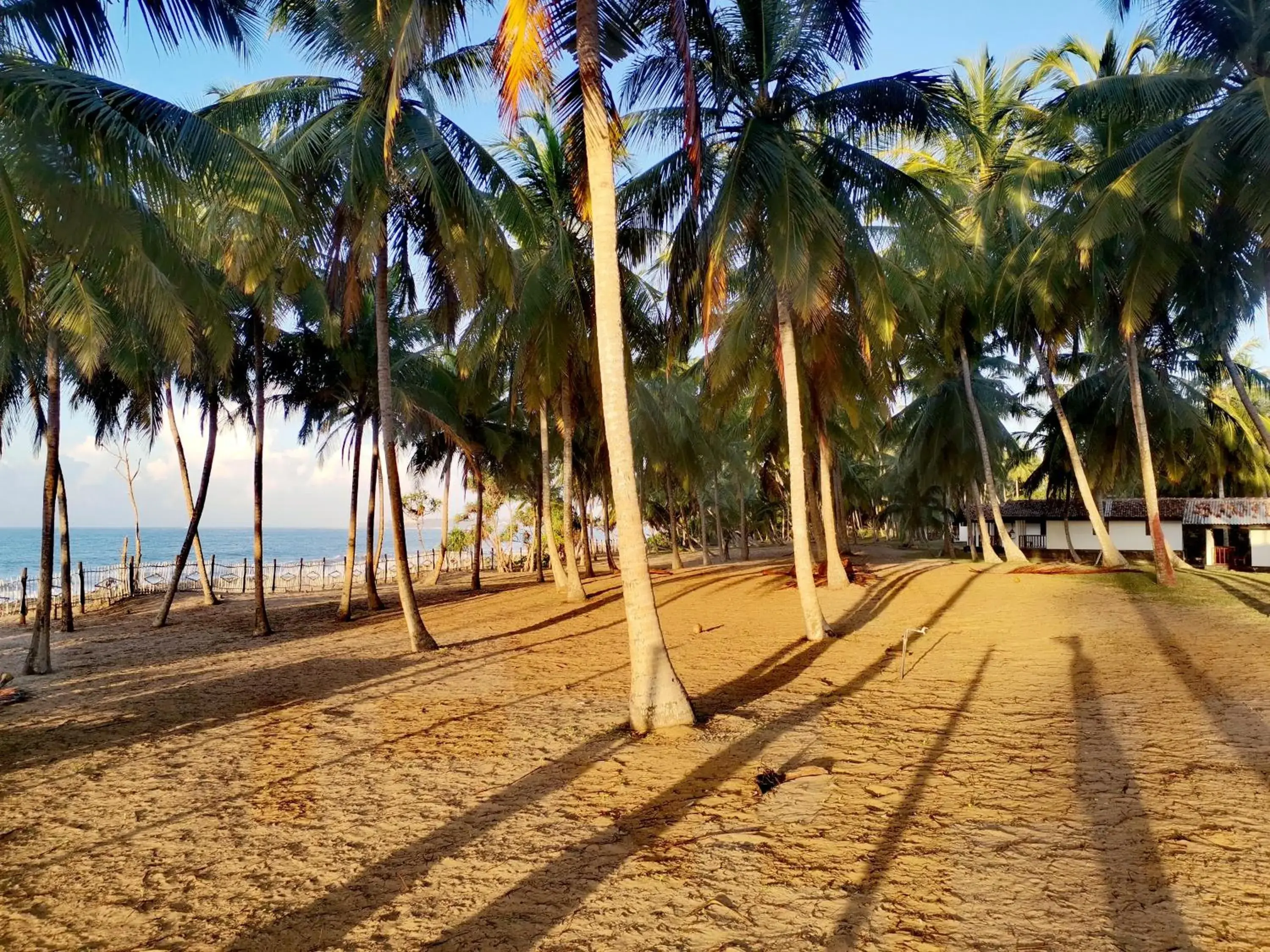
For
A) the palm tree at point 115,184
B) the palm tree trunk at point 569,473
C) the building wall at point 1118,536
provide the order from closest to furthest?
the palm tree at point 115,184 → the palm tree trunk at point 569,473 → the building wall at point 1118,536

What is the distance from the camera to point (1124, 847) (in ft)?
12.1

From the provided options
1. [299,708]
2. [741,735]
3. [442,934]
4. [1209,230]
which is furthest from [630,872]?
[1209,230]

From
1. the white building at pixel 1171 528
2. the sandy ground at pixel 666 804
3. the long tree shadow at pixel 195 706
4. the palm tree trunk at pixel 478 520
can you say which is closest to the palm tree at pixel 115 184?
the long tree shadow at pixel 195 706

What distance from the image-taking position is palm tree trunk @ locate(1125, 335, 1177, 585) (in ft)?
45.0

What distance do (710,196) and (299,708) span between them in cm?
845

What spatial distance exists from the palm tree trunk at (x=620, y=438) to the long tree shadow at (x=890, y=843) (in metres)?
1.90

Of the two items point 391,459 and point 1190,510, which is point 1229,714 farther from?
point 1190,510

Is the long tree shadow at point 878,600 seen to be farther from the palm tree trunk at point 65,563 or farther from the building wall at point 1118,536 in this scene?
the palm tree trunk at point 65,563

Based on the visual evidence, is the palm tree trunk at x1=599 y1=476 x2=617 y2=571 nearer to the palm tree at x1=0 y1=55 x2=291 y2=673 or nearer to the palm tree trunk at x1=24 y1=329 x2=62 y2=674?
the palm tree trunk at x1=24 y1=329 x2=62 y2=674

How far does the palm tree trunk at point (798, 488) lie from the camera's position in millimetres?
9555

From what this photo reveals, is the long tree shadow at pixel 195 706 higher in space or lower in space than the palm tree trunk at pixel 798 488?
lower

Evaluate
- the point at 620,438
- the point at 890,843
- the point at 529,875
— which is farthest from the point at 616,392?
the point at 890,843

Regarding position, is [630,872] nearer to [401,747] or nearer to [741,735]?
[741,735]

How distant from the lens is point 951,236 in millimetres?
10117
